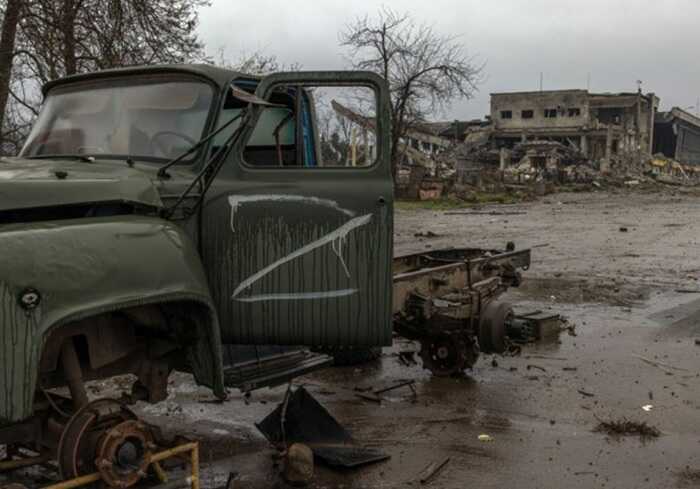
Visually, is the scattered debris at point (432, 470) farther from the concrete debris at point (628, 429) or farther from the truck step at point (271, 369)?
the concrete debris at point (628, 429)

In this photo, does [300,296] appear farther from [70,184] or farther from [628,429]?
[628,429]

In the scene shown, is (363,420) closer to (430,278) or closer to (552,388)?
(430,278)

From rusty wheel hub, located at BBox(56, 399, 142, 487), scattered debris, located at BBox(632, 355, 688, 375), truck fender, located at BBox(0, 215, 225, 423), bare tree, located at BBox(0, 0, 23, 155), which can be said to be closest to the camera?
truck fender, located at BBox(0, 215, 225, 423)

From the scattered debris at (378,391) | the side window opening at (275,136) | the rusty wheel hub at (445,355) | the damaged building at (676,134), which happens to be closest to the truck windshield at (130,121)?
the side window opening at (275,136)

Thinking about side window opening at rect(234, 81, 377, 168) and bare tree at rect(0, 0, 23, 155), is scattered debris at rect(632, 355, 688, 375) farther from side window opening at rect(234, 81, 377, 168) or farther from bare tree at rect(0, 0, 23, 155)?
bare tree at rect(0, 0, 23, 155)

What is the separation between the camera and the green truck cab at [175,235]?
3281 mm

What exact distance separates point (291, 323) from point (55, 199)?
1.37 meters

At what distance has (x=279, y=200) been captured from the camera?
4242 mm

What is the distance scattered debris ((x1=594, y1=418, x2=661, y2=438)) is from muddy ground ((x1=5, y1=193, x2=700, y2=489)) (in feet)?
0.20

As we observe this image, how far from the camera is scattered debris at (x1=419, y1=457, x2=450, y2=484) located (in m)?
4.73

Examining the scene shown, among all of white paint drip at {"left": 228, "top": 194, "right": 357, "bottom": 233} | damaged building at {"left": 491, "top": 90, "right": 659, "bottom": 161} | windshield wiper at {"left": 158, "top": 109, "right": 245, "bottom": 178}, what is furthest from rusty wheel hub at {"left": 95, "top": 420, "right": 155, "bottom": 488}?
damaged building at {"left": 491, "top": 90, "right": 659, "bottom": 161}

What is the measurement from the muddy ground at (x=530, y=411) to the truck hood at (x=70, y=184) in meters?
1.88

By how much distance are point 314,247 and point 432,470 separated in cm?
165

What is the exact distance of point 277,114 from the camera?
4875 mm
